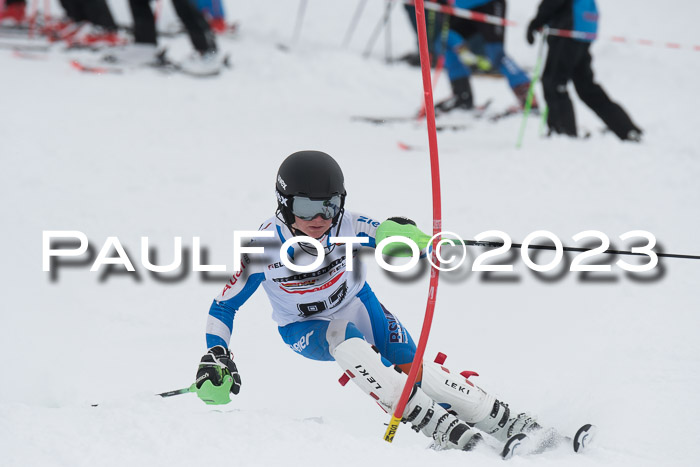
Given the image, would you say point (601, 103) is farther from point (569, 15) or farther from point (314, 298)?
point (314, 298)

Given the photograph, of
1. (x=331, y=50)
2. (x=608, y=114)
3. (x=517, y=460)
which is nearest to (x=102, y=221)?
(x=517, y=460)

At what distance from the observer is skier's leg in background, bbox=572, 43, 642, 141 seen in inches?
289

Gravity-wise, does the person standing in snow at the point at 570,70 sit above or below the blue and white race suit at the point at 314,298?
above

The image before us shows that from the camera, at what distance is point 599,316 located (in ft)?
15.0

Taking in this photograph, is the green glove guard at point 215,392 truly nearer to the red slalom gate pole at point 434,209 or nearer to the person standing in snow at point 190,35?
the red slalom gate pole at point 434,209

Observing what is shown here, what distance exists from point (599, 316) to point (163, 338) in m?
2.69

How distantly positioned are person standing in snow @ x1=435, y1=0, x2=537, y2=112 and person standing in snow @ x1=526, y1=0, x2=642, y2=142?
78cm

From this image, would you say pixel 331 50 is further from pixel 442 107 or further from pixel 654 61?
pixel 654 61

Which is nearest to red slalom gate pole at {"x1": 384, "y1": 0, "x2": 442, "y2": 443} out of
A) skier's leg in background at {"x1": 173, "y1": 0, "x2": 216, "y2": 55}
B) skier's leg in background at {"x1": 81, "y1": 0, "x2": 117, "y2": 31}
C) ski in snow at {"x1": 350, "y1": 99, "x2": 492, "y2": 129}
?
ski in snow at {"x1": 350, "y1": 99, "x2": 492, "y2": 129}

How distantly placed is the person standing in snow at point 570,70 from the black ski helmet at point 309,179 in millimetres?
4683

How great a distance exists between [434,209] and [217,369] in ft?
3.62

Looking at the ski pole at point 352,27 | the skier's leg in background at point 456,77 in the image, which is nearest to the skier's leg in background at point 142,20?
the ski pole at point 352,27

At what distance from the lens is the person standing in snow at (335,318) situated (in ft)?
10.1

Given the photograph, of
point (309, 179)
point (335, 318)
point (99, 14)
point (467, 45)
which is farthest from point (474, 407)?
point (99, 14)
